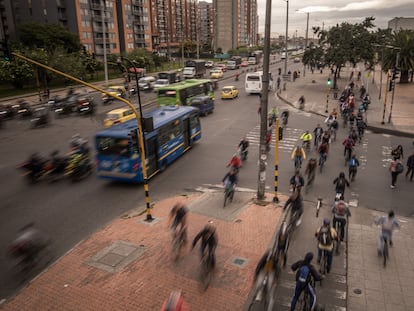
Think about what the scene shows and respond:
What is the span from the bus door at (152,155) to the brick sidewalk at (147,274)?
396cm

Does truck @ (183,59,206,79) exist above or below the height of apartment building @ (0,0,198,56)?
below

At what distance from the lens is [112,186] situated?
1535cm

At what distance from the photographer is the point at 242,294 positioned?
27.2 feet

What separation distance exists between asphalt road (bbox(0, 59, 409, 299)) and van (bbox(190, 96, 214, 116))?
16.0 feet

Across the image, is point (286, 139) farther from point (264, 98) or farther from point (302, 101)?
A: point (302, 101)

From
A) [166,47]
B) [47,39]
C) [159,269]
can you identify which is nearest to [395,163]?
[159,269]

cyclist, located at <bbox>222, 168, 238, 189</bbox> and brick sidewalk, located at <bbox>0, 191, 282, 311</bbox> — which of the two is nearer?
brick sidewalk, located at <bbox>0, 191, 282, 311</bbox>

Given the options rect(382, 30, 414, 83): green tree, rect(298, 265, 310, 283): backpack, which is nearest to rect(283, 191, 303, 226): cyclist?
rect(298, 265, 310, 283): backpack

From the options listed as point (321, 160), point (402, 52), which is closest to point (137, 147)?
point (321, 160)

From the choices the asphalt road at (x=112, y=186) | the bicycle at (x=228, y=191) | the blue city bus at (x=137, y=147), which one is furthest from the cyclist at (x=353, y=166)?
the blue city bus at (x=137, y=147)

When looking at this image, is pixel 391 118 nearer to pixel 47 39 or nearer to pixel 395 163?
pixel 395 163

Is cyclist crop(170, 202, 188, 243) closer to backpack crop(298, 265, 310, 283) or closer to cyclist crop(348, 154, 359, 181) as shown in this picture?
backpack crop(298, 265, 310, 283)

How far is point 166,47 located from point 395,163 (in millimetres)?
130369

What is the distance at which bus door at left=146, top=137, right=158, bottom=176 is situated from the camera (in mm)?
15534
